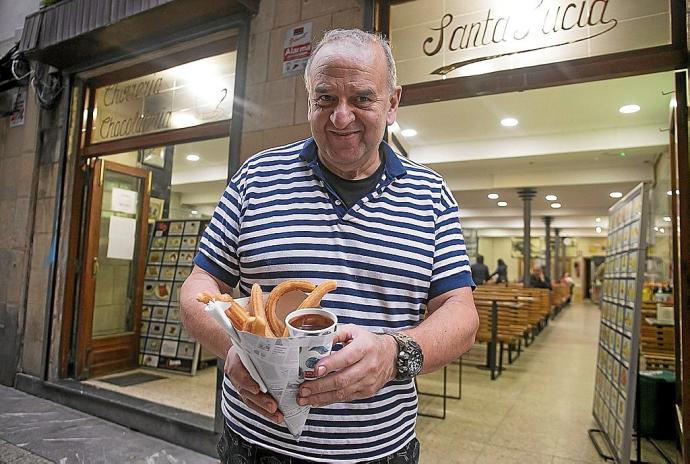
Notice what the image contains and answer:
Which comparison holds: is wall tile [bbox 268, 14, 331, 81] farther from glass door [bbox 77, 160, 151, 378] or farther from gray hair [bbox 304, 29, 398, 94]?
glass door [bbox 77, 160, 151, 378]

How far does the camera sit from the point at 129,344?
191 inches

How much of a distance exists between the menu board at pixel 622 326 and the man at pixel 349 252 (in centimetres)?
229

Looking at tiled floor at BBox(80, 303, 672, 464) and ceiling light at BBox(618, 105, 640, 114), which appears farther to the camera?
ceiling light at BBox(618, 105, 640, 114)

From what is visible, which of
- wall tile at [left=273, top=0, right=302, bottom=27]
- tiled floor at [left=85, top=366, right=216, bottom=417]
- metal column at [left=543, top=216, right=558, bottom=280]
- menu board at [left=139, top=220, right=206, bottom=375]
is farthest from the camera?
metal column at [left=543, top=216, right=558, bottom=280]

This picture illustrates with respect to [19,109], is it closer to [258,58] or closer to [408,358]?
[258,58]

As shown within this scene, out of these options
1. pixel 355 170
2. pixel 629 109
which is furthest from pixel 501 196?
pixel 355 170

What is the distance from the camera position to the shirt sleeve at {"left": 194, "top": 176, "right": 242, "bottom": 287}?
43.1 inches

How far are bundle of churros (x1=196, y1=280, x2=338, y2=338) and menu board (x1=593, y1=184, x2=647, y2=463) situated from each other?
2710 millimetres

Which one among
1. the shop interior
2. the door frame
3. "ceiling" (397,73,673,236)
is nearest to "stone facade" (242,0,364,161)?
the shop interior

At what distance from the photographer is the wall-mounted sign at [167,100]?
3340mm

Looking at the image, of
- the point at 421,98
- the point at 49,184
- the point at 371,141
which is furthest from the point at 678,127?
the point at 49,184

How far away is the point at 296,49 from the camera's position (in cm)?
275

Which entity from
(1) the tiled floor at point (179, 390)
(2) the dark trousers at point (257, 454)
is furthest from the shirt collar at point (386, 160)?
(1) the tiled floor at point (179, 390)

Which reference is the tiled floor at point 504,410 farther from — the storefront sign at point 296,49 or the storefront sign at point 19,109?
the storefront sign at point 19,109
